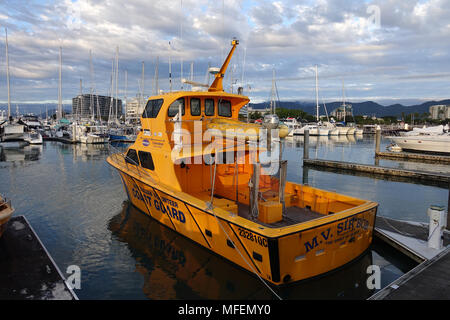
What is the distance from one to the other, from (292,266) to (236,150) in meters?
3.21

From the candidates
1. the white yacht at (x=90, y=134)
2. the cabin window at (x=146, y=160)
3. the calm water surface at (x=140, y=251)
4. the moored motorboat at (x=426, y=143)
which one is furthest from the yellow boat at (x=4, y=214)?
the moored motorboat at (x=426, y=143)

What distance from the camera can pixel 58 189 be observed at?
14164 mm

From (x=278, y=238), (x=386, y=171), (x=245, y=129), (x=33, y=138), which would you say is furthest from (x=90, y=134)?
(x=278, y=238)

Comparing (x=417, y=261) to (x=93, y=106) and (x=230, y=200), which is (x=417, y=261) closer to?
(x=230, y=200)

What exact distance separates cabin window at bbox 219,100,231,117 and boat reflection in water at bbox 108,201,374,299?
150 inches

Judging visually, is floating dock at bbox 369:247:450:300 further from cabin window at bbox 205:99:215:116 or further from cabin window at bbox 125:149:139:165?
cabin window at bbox 125:149:139:165

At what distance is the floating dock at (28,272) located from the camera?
16.0ft

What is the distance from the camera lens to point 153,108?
9.12m

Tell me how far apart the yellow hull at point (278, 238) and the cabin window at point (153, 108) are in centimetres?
250

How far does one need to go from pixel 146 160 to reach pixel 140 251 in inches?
110

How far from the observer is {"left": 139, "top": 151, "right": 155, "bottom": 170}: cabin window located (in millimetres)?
8906

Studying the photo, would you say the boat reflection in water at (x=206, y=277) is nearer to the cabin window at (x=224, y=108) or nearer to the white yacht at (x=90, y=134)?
the cabin window at (x=224, y=108)
